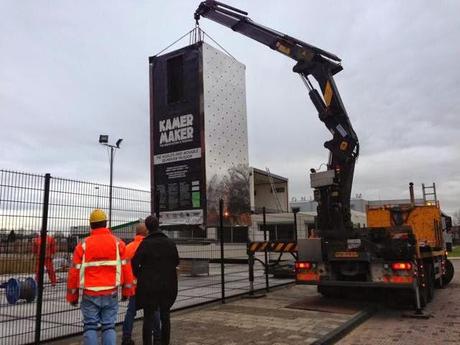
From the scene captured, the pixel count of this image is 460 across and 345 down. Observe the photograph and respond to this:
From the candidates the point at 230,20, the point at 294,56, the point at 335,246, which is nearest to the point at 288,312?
the point at 335,246

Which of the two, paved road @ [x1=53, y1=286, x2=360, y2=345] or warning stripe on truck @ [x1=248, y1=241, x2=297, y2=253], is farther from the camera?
warning stripe on truck @ [x1=248, y1=241, x2=297, y2=253]

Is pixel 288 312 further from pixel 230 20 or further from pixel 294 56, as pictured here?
pixel 230 20

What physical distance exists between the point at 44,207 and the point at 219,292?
708 centimetres

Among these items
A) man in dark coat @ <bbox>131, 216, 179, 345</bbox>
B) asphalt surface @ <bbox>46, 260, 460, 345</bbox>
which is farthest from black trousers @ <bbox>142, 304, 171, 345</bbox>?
asphalt surface @ <bbox>46, 260, 460, 345</bbox>

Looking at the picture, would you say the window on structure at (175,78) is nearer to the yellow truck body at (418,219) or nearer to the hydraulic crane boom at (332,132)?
the hydraulic crane boom at (332,132)

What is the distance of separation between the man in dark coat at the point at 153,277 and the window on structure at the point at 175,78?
695 inches

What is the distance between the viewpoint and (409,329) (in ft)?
29.9

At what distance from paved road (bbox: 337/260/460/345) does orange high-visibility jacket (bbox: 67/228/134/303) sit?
165 inches

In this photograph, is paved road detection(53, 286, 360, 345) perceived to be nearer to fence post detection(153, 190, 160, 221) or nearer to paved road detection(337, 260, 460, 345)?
paved road detection(337, 260, 460, 345)

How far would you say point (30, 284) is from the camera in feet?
27.2

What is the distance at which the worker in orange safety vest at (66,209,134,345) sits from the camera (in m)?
5.55

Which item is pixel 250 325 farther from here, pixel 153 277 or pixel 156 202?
pixel 153 277

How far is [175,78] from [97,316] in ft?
63.8

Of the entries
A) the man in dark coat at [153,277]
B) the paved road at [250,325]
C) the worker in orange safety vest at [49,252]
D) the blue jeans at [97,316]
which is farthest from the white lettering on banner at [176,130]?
the blue jeans at [97,316]
